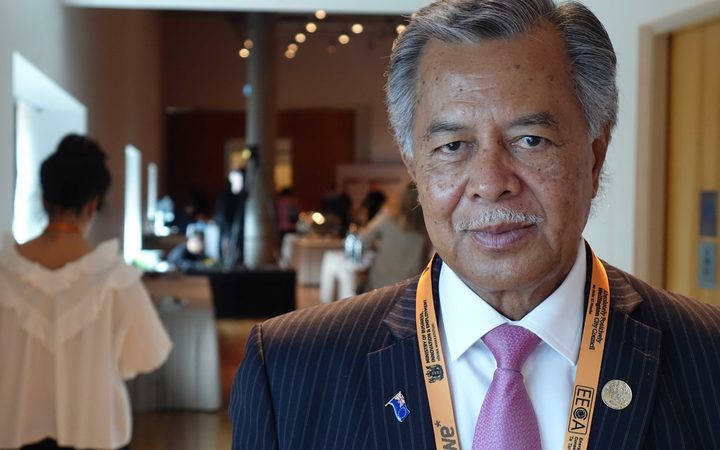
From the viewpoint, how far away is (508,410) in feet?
3.85

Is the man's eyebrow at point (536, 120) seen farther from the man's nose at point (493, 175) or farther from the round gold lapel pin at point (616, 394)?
the round gold lapel pin at point (616, 394)

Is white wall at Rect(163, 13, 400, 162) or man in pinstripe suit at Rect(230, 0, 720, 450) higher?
white wall at Rect(163, 13, 400, 162)

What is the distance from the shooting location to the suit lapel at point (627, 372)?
117 cm

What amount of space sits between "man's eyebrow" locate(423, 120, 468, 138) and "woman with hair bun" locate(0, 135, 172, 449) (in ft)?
7.79

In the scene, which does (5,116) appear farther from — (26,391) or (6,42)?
(26,391)

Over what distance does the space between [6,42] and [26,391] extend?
2.19 m

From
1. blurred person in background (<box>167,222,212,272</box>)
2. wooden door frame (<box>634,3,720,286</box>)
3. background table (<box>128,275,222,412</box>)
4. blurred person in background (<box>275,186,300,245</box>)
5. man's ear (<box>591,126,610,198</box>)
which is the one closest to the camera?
man's ear (<box>591,126,610,198</box>)

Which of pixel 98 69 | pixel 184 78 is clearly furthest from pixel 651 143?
pixel 184 78

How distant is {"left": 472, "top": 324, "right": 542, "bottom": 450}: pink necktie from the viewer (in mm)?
1169

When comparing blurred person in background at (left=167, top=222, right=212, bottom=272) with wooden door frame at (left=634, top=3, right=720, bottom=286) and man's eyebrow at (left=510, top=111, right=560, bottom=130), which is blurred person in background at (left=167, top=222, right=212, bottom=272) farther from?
man's eyebrow at (left=510, top=111, right=560, bottom=130)

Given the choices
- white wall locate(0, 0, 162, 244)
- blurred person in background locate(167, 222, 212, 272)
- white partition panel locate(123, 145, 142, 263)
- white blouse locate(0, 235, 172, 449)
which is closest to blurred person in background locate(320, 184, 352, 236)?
white wall locate(0, 0, 162, 244)

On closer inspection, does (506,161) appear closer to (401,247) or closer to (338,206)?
(401,247)

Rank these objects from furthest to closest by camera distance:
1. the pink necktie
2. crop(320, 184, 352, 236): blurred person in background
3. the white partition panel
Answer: crop(320, 184, 352, 236): blurred person in background
the white partition panel
the pink necktie

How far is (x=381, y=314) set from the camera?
4.41 feet
